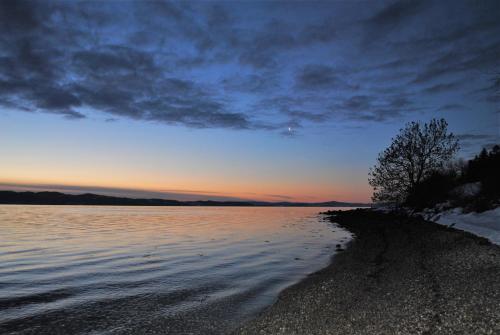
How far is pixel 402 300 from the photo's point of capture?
11125mm

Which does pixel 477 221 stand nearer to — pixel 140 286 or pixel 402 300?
pixel 402 300

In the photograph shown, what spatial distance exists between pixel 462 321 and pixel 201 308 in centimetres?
913

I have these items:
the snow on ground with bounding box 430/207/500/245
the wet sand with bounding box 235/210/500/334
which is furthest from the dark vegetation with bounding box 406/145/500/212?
the wet sand with bounding box 235/210/500/334

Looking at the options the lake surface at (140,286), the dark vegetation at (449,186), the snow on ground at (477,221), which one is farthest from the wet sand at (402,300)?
the dark vegetation at (449,186)

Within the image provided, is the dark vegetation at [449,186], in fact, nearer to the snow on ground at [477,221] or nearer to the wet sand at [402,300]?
the snow on ground at [477,221]

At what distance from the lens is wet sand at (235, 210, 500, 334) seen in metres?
8.84

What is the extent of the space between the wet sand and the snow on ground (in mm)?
5455

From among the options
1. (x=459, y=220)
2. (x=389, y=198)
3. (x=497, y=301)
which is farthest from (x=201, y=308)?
(x=389, y=198)

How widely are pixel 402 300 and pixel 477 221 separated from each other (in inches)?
958

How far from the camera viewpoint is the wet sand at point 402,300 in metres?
8.84

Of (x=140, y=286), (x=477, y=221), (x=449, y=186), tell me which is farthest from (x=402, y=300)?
(x=449, y=186)

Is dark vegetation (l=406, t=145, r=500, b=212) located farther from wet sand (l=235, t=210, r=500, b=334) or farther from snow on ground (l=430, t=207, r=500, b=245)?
wet sand (l=235, t=210, r=500, b=334)

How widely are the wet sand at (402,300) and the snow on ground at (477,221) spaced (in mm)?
5455

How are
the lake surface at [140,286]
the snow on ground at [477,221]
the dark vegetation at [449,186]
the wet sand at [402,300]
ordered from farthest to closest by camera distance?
the dark vegetation at [449,186] → the snow on ground at [477,221] → the lake surface at [140,286] → the wet sand at [402,300]
